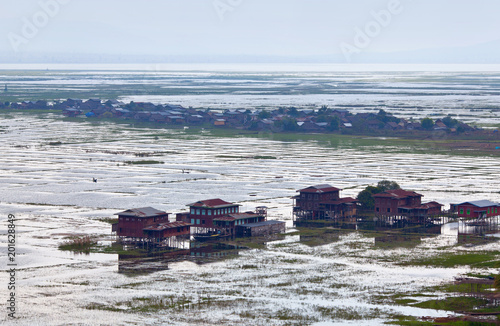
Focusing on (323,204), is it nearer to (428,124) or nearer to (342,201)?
(342,201)

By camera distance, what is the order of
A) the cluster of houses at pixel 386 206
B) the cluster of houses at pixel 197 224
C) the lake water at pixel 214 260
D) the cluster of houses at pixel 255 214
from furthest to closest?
the cluster of houses at pixel 386 206 → the cluster of houses at pixel 255 214 → the cluster of houses at pixel 197 224 → the lake water at pixel 214 260

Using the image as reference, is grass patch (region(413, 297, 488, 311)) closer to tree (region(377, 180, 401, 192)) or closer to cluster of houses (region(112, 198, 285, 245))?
cluster of houses (region(112, 198, 285, 245))

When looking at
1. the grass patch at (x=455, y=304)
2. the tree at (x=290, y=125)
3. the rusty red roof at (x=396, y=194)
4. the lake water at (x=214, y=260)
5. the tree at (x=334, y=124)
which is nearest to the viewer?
the grass patch at (x=455, y=304)

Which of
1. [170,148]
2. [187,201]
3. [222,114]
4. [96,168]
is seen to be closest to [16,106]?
[222,114]

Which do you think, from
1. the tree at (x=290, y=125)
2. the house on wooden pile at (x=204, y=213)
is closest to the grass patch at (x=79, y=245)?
the house on wooden pile at (x=204, y=213)

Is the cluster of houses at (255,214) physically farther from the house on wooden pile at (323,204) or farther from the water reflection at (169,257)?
the water reflection at (169,257)

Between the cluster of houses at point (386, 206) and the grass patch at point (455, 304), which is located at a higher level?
the cluster of houses at point (386, 206)

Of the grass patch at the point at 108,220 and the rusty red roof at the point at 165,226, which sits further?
the grass patch at the point at 108,220
